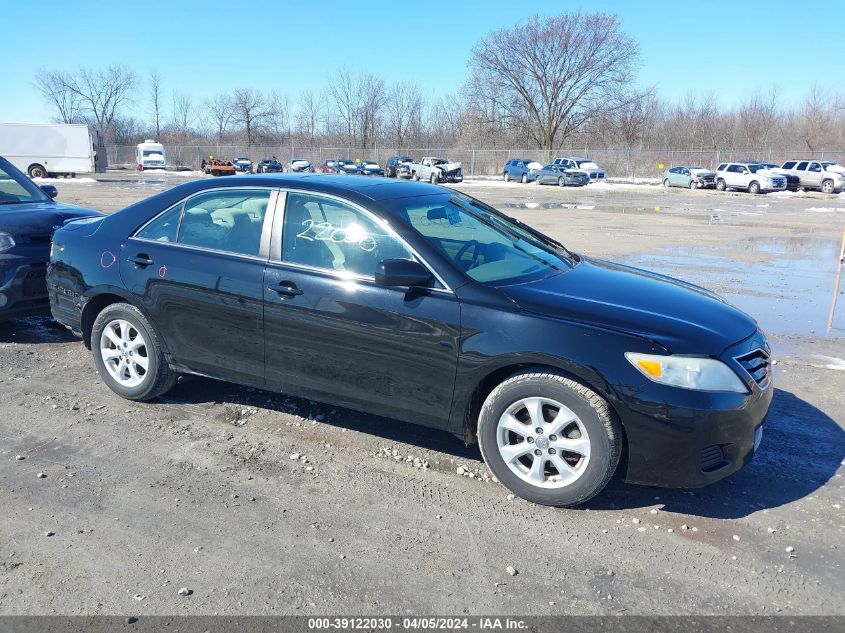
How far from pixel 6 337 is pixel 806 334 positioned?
322 inches

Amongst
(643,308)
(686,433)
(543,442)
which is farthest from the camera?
(643,308)

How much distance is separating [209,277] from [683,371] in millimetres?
2975

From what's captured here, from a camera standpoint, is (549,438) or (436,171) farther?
(436,171)

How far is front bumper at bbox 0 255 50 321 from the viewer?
633 cm

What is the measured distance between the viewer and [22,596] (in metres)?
2.94

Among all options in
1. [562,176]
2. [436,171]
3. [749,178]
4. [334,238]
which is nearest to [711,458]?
[334,238]

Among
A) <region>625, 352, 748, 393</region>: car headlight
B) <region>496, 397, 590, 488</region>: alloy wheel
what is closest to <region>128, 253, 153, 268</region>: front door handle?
<region>496, 397, 590, 488</region>: alloy wheel

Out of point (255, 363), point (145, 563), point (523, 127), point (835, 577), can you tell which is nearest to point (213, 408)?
point (255, 363)

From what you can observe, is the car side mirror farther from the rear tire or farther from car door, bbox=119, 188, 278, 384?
the rear tire

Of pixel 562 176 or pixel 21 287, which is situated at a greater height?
pixel 562 176

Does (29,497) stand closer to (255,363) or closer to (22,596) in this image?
(22,596)

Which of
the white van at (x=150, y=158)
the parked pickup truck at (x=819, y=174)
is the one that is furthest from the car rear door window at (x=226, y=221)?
the white van at (x=150, y=158)

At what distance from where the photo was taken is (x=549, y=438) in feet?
12.0

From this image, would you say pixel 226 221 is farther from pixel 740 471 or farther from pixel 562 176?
pixel 562 176
